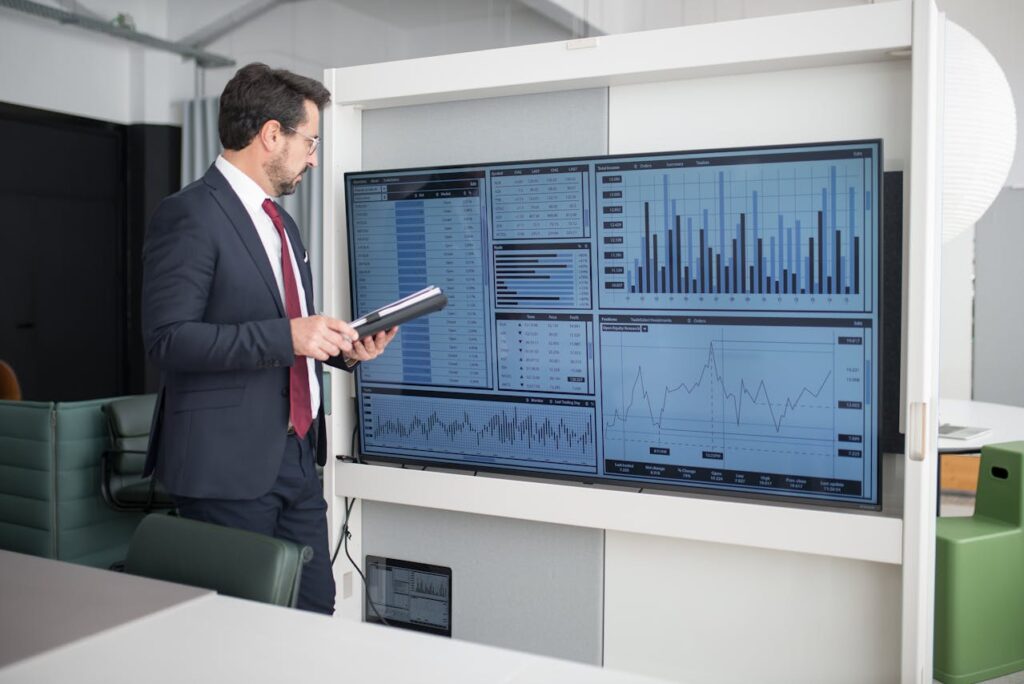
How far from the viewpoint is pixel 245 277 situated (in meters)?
2.14

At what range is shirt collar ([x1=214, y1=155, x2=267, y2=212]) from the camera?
2.22m

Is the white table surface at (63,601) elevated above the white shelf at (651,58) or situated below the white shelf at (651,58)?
below

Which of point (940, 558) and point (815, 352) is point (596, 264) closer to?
point (815, 352)

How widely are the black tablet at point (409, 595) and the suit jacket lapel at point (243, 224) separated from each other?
91 centimetres

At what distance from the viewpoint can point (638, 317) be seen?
219 centimetres

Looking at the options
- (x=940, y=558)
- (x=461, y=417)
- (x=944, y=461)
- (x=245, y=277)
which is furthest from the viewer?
(x=944, y=461)

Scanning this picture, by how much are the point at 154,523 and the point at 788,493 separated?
132cm

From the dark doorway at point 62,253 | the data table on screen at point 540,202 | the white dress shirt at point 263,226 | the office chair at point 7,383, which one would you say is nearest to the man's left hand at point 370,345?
the white dress shirt at point 263,226

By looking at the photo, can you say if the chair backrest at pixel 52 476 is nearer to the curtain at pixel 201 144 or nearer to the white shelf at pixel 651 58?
the white shelf at pixel 651 58

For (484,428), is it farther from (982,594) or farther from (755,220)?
(982,594)

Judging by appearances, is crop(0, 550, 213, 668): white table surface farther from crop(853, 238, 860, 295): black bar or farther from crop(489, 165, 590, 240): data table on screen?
crop(853, 238, 860, 295): black bar

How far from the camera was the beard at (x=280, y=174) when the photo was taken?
226cm

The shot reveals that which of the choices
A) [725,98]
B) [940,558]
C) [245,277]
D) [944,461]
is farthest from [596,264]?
[944,461]

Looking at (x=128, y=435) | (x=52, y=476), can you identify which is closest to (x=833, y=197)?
(x=128, y=435)
